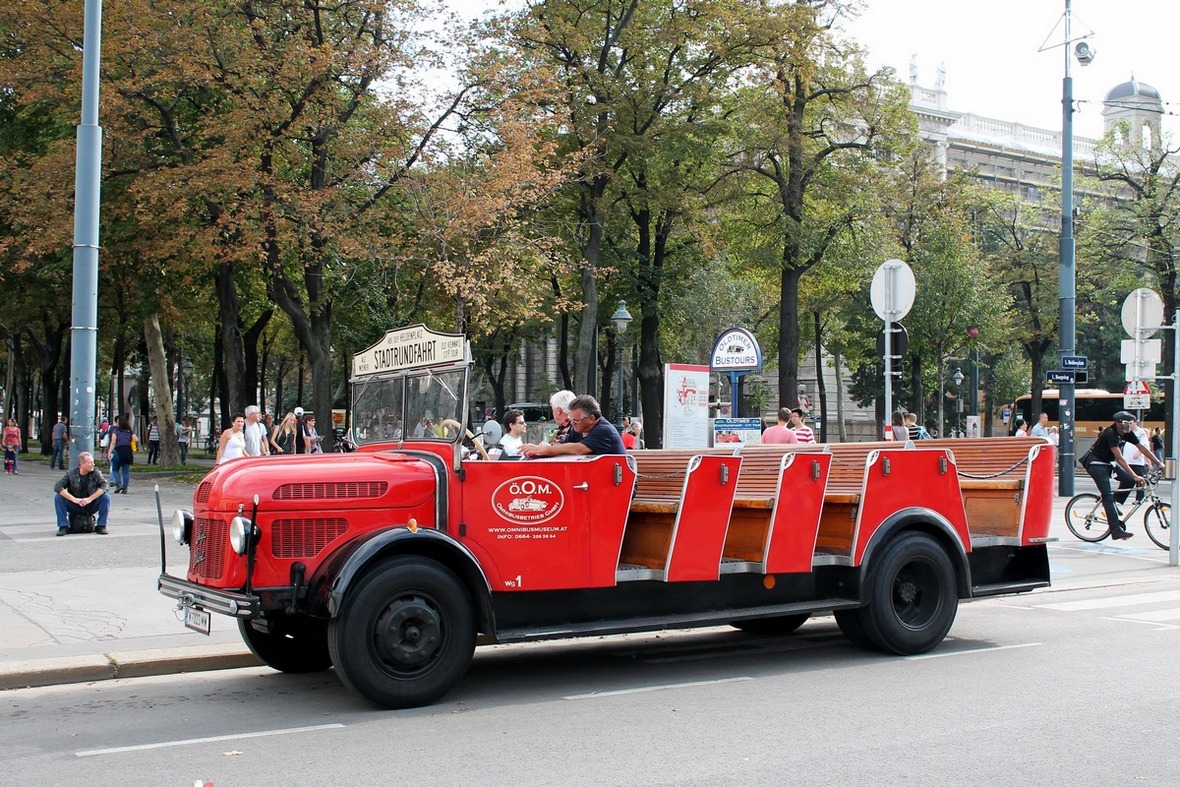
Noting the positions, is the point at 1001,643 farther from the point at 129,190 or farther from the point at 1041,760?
the point at 129,190

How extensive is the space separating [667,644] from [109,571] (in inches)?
263

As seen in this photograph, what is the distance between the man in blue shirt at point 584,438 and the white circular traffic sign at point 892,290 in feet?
19.2

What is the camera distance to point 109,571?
12.7 meters

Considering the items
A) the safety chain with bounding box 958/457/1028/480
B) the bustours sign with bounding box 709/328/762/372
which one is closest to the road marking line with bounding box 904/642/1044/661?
the safety chain with bounding box 958/457/1028/480

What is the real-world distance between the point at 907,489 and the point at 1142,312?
27.5ft

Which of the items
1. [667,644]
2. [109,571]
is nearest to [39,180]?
[109,571]

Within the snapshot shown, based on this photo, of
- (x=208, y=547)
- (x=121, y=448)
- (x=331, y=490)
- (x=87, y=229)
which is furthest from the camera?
(x=121, y=448)

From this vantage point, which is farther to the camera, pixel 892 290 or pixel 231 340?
pixel 231 340

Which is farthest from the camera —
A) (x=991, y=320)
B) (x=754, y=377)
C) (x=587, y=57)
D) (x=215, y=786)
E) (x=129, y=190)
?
(x=754, y=377)

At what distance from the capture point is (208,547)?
7.38 metres

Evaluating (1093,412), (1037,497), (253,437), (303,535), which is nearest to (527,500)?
(303,535)

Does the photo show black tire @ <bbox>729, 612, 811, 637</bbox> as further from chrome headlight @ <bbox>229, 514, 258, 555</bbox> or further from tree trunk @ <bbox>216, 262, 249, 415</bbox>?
tree trunk @ <bbox>216, 262, 249, 415</bbox>

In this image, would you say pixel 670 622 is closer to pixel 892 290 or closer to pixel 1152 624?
pixel 1152 624

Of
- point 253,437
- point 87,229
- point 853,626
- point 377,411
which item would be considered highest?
point 87,229
